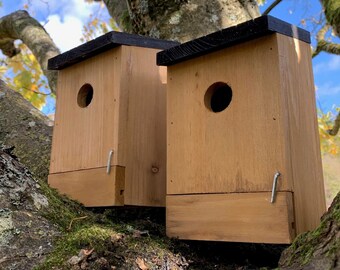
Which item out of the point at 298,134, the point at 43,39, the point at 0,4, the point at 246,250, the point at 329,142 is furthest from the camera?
the point at 329,142

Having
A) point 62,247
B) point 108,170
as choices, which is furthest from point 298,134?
point 62,247

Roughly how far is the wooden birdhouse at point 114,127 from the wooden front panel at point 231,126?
16cm

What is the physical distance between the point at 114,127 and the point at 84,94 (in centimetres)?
38

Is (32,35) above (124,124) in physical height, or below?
above

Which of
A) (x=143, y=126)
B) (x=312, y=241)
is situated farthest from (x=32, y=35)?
(x=312, y=241)

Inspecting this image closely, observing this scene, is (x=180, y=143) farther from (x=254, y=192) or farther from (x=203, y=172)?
(x=254, y=192)

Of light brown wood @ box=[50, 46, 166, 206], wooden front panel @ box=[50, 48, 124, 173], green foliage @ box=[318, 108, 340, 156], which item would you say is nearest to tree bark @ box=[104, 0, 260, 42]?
light brown wood @ box=[50, 46, 166, 206]

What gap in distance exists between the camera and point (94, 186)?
70.4 inches

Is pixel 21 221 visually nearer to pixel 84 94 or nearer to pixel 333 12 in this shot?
pixel 84 94

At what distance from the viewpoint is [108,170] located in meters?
1.74

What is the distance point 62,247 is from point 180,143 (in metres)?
0.68

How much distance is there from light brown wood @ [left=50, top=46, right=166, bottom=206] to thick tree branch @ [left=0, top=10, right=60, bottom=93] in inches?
53.5

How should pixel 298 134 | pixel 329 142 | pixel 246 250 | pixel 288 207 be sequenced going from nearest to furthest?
pixel 288 207 → pixel 298 134 → pixel 246 250 → pixel 329 142

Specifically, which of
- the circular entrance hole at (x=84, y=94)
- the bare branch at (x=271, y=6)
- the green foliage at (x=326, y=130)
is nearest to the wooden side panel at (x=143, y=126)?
the circular entrance hole at (x=84, y=94)
